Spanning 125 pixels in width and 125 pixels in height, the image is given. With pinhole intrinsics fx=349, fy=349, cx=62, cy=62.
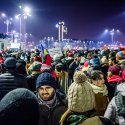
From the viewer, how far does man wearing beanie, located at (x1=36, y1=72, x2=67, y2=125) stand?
4414 millimetres

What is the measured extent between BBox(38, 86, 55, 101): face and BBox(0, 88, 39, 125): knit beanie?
246 centimetres

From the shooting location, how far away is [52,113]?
14.7ft

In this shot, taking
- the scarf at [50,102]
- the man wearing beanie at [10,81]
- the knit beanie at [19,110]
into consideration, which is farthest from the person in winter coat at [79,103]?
the man wearing beanie at [10,81]

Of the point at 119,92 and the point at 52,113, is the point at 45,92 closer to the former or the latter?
the point at 52,113

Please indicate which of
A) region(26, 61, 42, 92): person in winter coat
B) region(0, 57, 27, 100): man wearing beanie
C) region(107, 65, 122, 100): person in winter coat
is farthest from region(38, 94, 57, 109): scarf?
region(26, 61, 42, 92): person in winter coat

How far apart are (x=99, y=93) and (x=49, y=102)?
122 cm

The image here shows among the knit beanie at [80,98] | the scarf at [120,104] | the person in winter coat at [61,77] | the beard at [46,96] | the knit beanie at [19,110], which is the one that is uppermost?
the knit beanie at [19,110]

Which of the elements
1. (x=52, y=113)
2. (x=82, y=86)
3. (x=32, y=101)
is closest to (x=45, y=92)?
(x=52, y=113)

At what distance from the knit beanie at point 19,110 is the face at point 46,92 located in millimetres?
2457

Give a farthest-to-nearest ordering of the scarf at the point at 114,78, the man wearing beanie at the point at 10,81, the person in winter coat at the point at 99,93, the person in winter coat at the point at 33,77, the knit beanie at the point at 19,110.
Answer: the person in winter coat at the point at 33,77 → the scarf at the point at 114,78 → the man wearing beanie at the point at 10,81 → the person in winter coat at the point at 99,93 → the knit beanie at the point at 19,110

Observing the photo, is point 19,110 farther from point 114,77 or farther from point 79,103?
point 114,77

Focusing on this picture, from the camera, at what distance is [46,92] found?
4.73 meters

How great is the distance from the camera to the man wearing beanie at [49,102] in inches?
174

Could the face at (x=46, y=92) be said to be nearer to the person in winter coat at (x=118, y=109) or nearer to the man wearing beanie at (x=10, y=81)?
the person in winter coat at (x=118, y=109)
